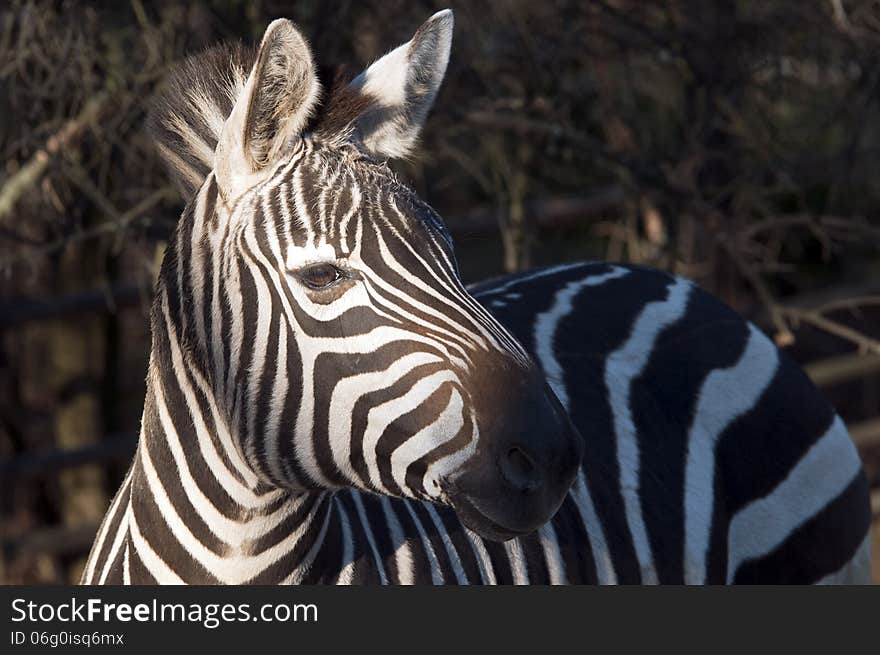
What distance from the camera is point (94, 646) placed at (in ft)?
8.06

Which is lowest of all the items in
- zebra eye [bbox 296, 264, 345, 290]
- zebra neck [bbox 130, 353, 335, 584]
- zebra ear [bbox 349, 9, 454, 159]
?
zebra neck [bbox 130, 353, 335, 584]

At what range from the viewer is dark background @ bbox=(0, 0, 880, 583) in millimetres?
4398

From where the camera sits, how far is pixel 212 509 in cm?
232

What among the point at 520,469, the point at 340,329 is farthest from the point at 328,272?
the point at 520,469

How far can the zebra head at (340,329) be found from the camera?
2.06m

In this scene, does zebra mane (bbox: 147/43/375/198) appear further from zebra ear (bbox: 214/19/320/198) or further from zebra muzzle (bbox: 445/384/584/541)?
zebra muzzle (bbox: 445/384/584/541)

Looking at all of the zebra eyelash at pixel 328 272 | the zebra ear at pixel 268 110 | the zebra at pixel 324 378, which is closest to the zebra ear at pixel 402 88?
the zebra at pixel 324 378

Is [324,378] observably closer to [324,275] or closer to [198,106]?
[324,275]

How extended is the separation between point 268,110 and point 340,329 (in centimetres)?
48

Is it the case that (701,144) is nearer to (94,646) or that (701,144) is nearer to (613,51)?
(613,51)

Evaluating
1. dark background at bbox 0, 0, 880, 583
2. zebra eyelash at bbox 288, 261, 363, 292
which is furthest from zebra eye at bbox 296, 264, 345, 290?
dark background at bbox 0, 0, 880, 583

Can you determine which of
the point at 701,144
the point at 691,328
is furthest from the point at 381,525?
the point at 701,144

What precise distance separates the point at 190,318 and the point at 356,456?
49 centimetres

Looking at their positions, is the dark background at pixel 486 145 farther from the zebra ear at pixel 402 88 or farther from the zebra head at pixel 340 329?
the zebra head at pixel 340 329
